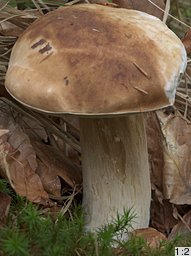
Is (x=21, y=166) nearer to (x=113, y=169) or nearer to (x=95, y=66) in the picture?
(x=113, y=169)

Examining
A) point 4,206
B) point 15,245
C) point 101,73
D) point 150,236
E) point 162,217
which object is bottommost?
point 162,217

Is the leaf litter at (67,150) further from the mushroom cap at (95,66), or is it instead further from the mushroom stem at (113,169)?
the mushroom cap at (95,66)

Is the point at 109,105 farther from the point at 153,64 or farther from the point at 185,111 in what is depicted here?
the point at 185,111

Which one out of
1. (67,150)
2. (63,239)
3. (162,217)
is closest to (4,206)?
(63,239)

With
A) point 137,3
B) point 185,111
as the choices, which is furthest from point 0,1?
point 185,111

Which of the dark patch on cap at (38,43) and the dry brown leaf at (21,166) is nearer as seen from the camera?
the dark patch on cap at (38,43)

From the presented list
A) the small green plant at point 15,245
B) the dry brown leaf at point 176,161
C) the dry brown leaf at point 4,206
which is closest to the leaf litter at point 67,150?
the dry brown leaf at point 176,161
